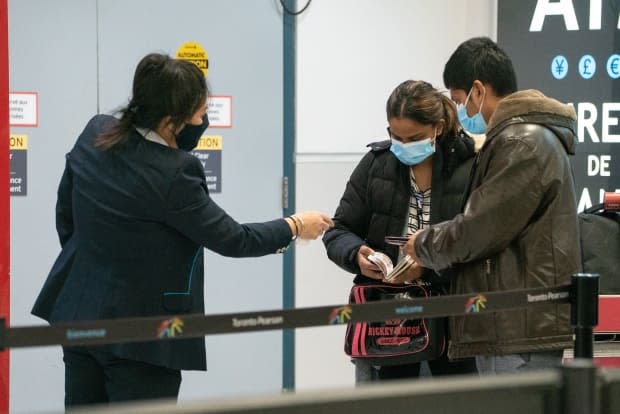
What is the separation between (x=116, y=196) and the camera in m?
2.70

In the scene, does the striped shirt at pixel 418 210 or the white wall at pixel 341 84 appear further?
the white wall at pixel 341 84

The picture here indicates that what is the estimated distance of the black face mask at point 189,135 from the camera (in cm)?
285

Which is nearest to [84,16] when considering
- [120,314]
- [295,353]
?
[295,353]

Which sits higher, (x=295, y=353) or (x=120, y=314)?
(x=120, y=314)

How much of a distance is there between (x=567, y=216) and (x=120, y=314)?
1267 mm

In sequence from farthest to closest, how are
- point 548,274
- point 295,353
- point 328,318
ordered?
point 295,353 → point 548,274 → point 328,318

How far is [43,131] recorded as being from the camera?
15.0 feet

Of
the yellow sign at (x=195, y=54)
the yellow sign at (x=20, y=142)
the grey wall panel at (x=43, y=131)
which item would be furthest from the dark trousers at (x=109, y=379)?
the yellow sign at (x=195, y=54)

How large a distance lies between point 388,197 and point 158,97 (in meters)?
0.88

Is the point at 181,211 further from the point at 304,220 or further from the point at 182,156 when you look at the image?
the point at 304,220

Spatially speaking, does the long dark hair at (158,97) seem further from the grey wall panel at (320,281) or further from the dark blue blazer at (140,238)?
the grey wall panel at (320,281)

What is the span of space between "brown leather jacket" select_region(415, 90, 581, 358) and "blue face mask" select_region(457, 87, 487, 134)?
190 millimetres

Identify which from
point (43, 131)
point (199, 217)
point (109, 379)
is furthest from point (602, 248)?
point (43, 131)

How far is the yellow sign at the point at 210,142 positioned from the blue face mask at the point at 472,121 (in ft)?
6.21
